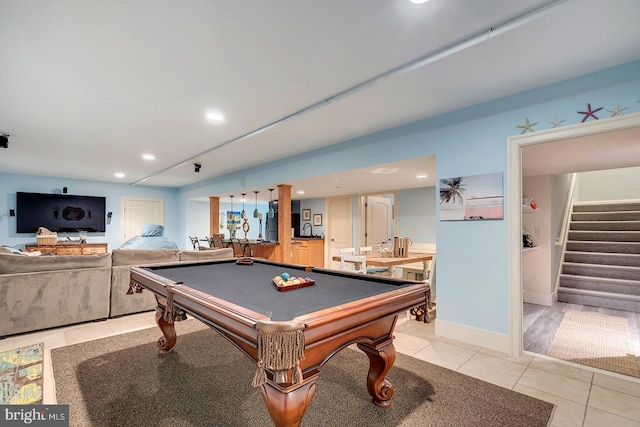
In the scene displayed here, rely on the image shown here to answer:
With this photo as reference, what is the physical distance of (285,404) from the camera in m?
1.18

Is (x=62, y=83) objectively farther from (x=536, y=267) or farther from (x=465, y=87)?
(x=536, y=267)

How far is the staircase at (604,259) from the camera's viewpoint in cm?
441

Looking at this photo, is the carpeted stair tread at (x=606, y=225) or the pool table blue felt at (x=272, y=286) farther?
the carpeted stair tread at (x=606, y=225)

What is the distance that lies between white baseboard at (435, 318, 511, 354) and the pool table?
146 cm

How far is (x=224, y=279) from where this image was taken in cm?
231

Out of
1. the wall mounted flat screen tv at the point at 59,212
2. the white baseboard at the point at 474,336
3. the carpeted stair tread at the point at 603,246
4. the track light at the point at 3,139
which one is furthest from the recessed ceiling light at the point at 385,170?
the wall mounted flat screen tv at the point at 59,212

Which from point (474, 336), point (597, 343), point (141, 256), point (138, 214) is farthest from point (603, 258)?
point (138, 214)

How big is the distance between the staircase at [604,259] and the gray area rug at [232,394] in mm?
3595

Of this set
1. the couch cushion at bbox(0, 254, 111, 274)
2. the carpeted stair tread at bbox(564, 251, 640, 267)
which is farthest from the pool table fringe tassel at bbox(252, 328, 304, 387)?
the carpeted stair tread at bbox(564, 251, 640, 267)

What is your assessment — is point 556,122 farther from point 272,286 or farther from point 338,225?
point 338,225

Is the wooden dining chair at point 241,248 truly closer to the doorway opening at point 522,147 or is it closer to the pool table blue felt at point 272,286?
the pool table blue felt at point 272,286

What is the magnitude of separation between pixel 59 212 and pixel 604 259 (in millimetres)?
11287

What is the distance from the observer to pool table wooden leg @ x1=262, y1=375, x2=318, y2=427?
1.18 meters

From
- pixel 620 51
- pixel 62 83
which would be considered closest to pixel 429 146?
pixel 620 51
